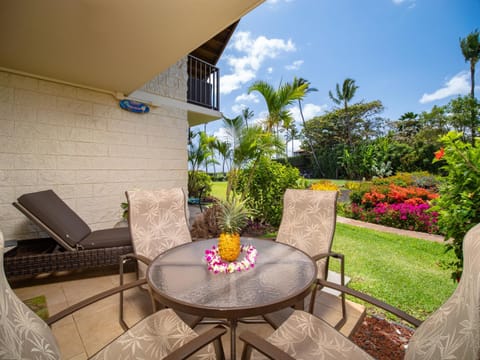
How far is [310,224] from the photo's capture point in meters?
2.27

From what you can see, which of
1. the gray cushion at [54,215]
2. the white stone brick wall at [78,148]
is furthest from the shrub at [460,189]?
the white stone brick wall at [78,148]

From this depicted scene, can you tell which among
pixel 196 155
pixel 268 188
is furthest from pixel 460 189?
pixel 196 155

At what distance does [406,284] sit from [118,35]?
176 inches

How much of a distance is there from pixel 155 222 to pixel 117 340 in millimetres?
1170

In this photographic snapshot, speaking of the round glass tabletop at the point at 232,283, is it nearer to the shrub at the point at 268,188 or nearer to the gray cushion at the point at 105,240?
the gray cushion at the point at 105,240

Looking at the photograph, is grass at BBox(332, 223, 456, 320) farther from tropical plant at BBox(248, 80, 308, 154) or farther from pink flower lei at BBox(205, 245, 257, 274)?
tropical plant at BBox(248, 80, 308, 154)

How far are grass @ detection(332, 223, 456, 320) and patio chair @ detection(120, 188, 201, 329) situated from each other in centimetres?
222

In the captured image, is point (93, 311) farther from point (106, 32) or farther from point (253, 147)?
point (253, 147)

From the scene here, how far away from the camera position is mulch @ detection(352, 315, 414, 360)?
5.55ft

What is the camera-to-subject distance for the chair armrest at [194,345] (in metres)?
0.83

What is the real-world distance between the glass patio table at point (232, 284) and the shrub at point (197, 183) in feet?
24.0

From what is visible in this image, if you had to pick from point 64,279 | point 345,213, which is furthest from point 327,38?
point 64,279

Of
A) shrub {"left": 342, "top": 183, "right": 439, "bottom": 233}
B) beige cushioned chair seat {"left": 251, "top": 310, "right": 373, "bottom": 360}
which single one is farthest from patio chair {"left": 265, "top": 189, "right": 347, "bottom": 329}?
shrub {"left": 342, "top": 183, "right": 439, "bottom": 233}

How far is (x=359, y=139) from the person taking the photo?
79.9 feet
